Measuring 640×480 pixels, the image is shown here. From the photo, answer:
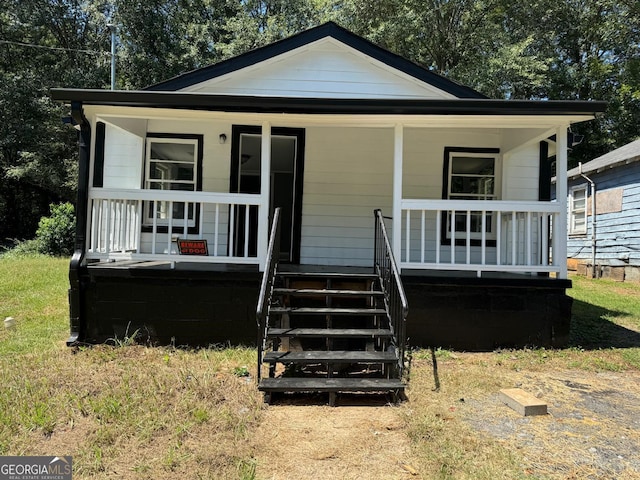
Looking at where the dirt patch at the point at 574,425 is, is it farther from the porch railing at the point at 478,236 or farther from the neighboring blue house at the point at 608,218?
the neighboring blue house at the point at 608,218

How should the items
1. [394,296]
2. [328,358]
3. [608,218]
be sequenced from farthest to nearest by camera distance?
1. [608,218]
2. [394,296]
3. [328,358]

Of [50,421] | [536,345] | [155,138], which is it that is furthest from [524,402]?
[155,138]

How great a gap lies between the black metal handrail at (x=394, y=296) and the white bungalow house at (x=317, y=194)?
297 millimetres

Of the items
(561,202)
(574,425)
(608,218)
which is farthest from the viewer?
(608,218)

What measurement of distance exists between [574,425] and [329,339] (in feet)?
7.34

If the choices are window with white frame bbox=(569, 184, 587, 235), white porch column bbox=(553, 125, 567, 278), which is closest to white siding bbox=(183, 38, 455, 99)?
white porch column bbox=(553, 125, 567, 278)

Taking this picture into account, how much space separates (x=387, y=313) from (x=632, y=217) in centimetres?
1018

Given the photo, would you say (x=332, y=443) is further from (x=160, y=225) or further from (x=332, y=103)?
(x=160, y=225)

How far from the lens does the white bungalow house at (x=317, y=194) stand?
5086mm

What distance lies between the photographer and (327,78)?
7211 mm

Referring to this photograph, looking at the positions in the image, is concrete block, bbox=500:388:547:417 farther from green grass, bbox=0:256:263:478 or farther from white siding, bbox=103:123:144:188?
white siding, bbox=103:123:144:188

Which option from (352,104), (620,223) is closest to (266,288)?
(352,104)

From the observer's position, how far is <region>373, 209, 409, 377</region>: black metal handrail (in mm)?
3920

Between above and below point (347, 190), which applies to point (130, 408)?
below
